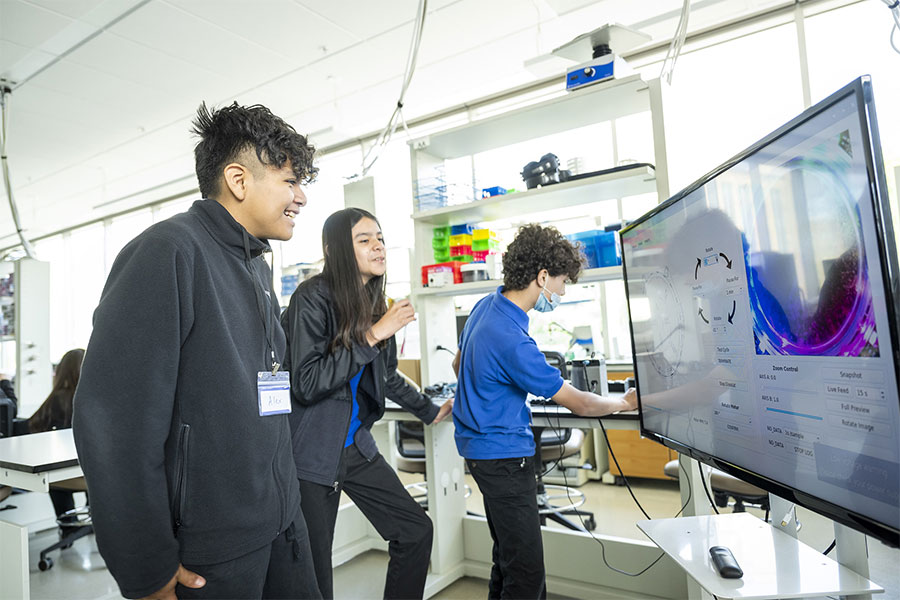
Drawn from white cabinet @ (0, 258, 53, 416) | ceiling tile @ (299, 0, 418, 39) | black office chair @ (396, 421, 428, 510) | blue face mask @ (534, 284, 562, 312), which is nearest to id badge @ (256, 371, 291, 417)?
blue face mask @ (534, 284, 562, 312)

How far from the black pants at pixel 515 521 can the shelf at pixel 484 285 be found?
2.50 ft

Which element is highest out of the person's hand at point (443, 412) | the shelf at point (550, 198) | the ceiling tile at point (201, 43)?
the ceiling tile at point (201, 43)

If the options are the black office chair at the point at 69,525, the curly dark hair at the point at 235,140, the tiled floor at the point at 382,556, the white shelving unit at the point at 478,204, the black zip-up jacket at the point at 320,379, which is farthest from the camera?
the black office chair at the point at 69,525

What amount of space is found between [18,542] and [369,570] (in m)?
1.41

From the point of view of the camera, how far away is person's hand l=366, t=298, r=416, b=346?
165 centimetres

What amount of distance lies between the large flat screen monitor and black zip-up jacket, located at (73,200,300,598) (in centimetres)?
84

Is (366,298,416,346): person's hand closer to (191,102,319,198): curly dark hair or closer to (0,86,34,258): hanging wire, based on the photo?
(191,102,319,198): curly dark hair

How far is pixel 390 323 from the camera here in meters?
1.67

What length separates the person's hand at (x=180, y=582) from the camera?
0.89 m

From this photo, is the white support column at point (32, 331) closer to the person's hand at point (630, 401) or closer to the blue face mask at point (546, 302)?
the blue face mask at point (546, 302)

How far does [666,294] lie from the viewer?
1309 millimetres

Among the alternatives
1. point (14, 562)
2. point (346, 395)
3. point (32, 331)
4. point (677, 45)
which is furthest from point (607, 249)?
point (32, 331)

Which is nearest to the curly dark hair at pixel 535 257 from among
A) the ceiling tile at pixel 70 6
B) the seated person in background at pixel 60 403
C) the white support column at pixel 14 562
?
the white support column at pixel 14 562

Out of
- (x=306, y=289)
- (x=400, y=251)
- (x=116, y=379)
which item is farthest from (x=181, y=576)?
(x=400, y=251)
